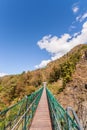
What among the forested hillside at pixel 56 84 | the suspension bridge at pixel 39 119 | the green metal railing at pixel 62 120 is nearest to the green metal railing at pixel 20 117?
the suspension bridge at pixel 39 119

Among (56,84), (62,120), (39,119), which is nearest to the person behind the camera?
(62,120)

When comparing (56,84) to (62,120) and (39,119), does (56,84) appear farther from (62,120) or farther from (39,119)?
(62,120)

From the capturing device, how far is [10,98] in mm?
32688

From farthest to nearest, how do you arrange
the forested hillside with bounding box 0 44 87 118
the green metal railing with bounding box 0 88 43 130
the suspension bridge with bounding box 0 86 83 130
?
the forested hillside with bounding box 0 44 87 118 → the green metal railing with bounding box 0 88 43 130 → the suspension bridge with bounding box 0 86 83 130

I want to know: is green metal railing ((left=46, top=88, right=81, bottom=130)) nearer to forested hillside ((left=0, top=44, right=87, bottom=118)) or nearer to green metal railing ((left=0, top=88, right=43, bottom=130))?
green metal railing ((left=0, top=88, right=43, bottom=130))

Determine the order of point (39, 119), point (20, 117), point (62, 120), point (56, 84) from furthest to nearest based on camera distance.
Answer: point (56, 84), point (39, 119), point (20, 117), point (62, 120)

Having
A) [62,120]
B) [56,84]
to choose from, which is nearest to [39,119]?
[62,120]

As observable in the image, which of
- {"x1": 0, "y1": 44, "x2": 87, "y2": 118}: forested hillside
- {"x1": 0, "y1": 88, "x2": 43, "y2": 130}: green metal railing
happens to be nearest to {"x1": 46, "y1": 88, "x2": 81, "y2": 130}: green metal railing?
{"x1": 0, "y1": 88, "x2": 43, "y2": 130}: green metal railing

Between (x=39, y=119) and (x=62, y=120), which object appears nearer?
(x=62, y=120)

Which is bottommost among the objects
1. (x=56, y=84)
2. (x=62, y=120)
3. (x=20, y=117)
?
(x=62, y=120)

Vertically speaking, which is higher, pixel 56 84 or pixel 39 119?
pixel 56 84

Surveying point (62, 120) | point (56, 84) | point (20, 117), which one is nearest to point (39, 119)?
point (20, 117)

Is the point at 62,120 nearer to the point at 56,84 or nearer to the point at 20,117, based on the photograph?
Answer: the point at 20,117

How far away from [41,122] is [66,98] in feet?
32.7
